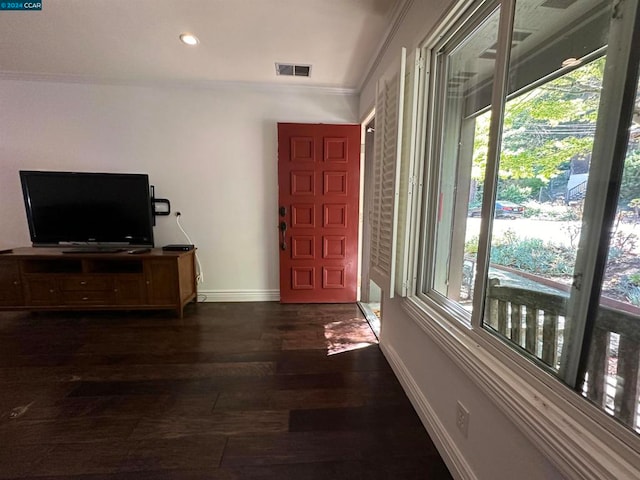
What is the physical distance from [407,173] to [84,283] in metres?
3.19

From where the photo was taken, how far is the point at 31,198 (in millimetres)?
2594

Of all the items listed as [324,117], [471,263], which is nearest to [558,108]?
[471,263]

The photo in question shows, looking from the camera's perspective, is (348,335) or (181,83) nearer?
(348,335)

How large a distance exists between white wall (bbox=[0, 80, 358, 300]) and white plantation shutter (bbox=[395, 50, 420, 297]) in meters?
1.60

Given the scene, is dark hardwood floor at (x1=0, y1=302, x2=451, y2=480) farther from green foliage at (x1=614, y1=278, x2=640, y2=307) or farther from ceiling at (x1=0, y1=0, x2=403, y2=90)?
ceiling at (x1=0, y1=0, x2=403, y2=90)

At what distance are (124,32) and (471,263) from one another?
119 inches

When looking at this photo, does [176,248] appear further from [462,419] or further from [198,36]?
[462,419]

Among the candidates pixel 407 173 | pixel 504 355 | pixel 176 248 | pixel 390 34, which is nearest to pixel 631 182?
pixel 504 355

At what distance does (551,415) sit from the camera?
2.39 feet

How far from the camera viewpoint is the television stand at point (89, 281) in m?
2.58

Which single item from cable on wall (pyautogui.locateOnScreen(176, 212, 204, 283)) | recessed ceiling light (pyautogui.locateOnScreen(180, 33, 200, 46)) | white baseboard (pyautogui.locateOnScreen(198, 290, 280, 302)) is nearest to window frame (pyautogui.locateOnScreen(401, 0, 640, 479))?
recessed ceiling light (pyautogui.locateOnScreen(180, 33, 200, 46))

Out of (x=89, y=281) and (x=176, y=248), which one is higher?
(x=176, y=248)

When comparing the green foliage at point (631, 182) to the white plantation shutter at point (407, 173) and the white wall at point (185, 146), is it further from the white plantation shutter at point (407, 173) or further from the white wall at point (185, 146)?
the white wall at point (185, 146)

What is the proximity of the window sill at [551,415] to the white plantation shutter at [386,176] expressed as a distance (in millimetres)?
734
